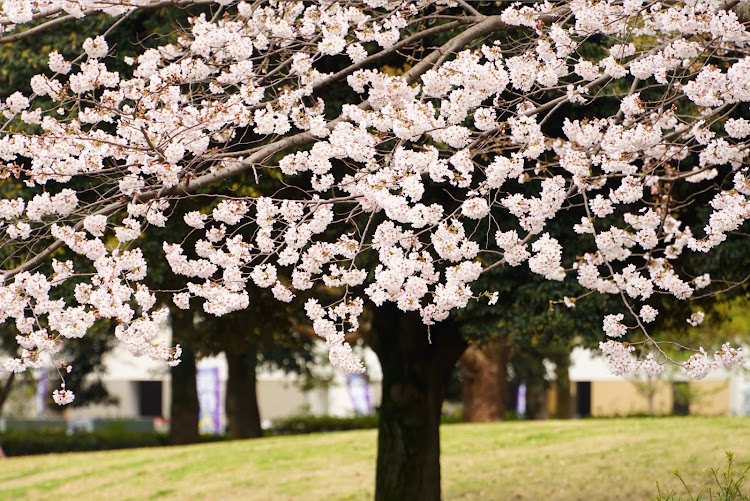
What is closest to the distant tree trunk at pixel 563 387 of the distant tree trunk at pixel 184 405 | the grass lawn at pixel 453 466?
the grass lawn at pixel 453 466

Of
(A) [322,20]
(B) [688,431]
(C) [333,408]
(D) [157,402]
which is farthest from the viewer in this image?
(D) [157,402]

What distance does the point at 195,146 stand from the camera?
6.92 metres

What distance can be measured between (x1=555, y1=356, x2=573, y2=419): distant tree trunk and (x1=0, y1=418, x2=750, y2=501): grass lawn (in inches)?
296

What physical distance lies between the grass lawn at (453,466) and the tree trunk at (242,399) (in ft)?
11.3

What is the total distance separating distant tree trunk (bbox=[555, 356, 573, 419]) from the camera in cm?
2797

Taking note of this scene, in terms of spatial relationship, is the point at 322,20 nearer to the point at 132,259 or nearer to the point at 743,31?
the point at 132,259

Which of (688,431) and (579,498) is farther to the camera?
(688,431)

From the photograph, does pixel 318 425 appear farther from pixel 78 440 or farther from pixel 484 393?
pixel 78 440

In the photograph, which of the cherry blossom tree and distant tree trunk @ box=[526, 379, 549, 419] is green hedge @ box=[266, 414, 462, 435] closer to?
distant tree trunk @ box=[526, 379, 549, 419]

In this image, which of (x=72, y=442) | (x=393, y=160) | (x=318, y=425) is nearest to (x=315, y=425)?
(x=318, y=425)

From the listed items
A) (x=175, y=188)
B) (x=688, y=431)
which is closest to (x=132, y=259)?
(x=175, y=188)

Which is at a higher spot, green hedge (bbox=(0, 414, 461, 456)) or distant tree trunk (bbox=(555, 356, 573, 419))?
distant tree trunk (bbox=(555, 356, 573, 419))

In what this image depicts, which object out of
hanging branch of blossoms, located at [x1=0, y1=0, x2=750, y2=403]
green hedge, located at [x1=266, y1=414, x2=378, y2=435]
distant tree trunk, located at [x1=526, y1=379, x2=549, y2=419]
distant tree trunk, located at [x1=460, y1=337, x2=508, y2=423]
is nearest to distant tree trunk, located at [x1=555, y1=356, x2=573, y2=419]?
distant tree trunk, located at [x1=526, y1=379, x2=549, y2=419]

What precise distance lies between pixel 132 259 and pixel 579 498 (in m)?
7.80
